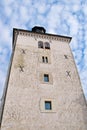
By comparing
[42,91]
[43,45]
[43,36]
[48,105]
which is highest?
[43,36]

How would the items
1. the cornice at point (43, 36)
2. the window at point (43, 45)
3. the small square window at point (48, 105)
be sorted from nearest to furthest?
1. the small square window at point (48, 105)
2. the window at point (43, 45)
3. the cornice at point (43, 36)

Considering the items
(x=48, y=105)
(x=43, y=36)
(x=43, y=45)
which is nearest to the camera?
(x=48, y=105)

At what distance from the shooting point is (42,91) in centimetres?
1466

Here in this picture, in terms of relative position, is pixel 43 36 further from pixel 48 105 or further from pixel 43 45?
pixel 48 105

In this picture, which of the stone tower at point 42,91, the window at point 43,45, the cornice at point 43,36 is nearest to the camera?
the stone tower at point 42,91

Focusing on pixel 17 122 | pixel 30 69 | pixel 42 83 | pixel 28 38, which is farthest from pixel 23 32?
pixel 17 122

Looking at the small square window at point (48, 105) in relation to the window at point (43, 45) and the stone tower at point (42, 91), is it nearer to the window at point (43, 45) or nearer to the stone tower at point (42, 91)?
the stone tower at point (42, 91)

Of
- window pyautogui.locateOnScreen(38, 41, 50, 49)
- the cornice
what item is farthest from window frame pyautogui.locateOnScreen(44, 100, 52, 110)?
the cornice

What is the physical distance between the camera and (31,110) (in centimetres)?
1315

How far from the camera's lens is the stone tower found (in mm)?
12727

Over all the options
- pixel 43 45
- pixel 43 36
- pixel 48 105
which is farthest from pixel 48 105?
pixel 43 36

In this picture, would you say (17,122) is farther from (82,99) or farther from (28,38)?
(28,38)

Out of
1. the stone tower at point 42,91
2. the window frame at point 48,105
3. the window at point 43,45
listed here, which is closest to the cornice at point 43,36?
the stone tower at point 42,91

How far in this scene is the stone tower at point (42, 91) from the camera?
12.7 m
